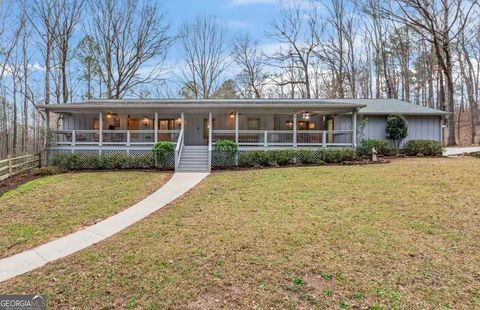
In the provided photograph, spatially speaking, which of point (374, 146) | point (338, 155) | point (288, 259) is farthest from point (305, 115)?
point (288, 259)

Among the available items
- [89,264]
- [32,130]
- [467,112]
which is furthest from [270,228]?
[467,112]

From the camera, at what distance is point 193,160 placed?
15.9 metres

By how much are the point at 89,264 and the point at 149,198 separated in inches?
192

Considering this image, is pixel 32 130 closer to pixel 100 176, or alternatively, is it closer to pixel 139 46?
pixel 139 46

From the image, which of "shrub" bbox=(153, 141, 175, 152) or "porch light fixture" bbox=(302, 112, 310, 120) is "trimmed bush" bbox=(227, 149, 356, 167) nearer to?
"porch light fixture" bbox=(302, 112, 310, 120)

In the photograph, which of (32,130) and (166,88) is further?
(166,88)

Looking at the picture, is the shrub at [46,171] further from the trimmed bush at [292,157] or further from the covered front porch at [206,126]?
the trimmed bush at [292,157]

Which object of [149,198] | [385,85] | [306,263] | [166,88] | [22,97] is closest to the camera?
[306,263]

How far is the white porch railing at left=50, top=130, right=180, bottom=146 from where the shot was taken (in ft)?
54.7

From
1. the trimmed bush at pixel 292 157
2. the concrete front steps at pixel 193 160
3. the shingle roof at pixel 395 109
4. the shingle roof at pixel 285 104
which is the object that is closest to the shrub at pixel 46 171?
the shingle roof at pixel 285 104

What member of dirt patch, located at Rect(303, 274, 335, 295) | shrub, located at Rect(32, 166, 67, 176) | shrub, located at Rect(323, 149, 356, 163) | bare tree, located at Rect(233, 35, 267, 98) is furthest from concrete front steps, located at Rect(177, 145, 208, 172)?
bare tree, located at Rect(233, 35, 267, 98)

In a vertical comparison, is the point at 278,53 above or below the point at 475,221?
above

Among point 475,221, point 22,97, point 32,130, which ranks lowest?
point 475,221

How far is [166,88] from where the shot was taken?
109ft
